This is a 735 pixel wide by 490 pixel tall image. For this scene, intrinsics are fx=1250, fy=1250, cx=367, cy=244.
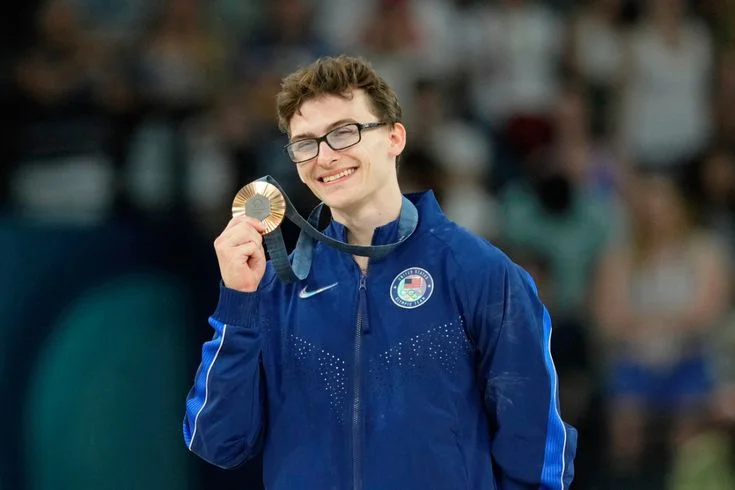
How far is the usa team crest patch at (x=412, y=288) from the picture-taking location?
10.2ft

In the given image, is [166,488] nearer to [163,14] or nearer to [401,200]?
[401,200]

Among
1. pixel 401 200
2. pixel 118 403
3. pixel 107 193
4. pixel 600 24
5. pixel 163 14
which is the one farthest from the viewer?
pixel 600 24

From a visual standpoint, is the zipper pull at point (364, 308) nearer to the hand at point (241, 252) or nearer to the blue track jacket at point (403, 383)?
the blue track jacket at point (403, 383)

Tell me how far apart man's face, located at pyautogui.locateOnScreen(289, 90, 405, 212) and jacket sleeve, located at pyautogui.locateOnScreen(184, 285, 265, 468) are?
0.33m

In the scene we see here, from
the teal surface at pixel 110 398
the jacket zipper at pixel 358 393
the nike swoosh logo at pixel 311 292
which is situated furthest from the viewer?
the teal surface at pixel 110 398

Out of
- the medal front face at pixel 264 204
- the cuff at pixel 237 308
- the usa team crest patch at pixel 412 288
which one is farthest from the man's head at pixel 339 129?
the cuff at pixel 237 308

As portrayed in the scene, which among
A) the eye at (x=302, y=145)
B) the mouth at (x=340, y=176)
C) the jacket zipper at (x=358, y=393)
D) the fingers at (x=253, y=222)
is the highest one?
the eye at (x=302, y=145)

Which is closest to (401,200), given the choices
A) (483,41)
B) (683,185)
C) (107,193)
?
(107,193)

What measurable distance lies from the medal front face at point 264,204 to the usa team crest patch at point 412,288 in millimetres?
335

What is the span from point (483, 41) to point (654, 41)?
1.13 metres

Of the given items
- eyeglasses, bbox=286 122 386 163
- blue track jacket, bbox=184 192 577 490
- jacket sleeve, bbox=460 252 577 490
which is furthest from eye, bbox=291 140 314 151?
jacket sleeve, bbox=460 252 577 490

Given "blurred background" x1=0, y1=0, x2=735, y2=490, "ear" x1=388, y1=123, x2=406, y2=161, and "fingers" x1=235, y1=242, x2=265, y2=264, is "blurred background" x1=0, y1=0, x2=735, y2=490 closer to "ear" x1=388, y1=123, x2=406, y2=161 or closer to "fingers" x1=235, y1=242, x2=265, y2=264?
"ear" x1=388, y1=123, x2=406, y2=161

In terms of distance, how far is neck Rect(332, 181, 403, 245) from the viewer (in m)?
3.20

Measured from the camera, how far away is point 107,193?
6492mm
